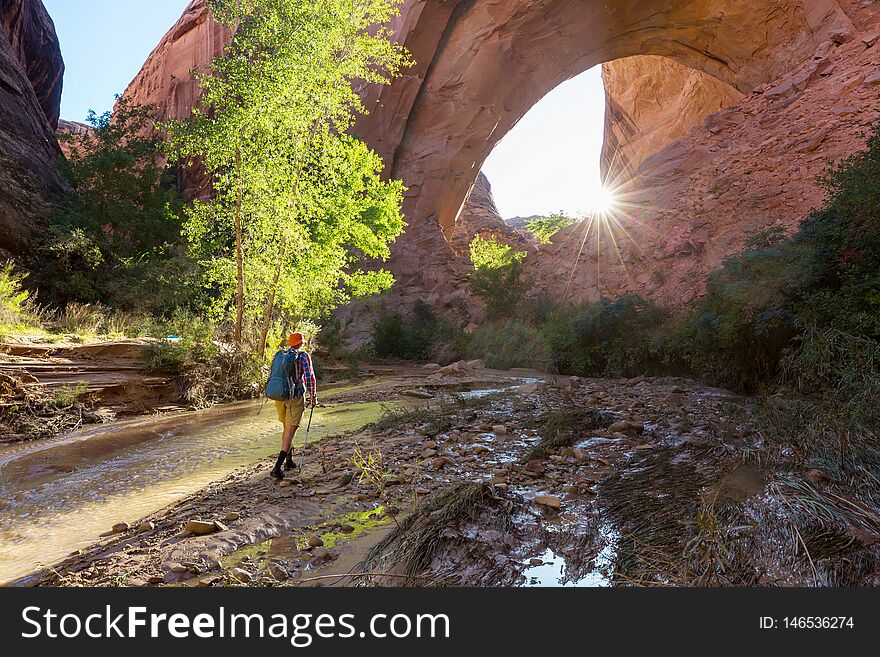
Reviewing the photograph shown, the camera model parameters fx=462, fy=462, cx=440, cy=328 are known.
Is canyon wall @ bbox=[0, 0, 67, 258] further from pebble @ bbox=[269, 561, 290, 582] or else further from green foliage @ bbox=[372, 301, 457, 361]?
pebble @ bbox=[269, 561, 290, 582]

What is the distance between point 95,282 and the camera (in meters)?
15.4

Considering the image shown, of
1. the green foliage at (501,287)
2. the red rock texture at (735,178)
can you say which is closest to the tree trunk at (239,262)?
the red rock texture at (735,178)

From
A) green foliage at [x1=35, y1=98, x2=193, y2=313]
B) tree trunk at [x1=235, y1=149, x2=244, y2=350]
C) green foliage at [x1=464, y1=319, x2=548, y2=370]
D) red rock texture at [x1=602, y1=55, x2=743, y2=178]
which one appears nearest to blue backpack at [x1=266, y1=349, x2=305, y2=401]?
tree trunk at [x1=235, y1=149, x2=244, y2=350]

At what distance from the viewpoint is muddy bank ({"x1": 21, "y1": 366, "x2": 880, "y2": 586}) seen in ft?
7.73

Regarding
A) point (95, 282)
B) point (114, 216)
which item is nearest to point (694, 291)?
point (95, 282)

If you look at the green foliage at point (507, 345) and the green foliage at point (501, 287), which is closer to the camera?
the green foliage at point (507, 345)

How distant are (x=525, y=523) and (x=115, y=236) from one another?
20.7 meters

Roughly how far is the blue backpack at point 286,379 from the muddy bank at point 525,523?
87cm

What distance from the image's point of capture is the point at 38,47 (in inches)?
1136

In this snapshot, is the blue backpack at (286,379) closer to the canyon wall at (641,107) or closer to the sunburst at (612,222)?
the canyon wall at (641,107)

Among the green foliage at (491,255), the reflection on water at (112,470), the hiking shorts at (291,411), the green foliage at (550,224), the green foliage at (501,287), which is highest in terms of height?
the green foliage at (550,224)

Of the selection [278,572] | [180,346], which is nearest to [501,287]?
[180,346]

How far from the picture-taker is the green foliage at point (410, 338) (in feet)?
79.3

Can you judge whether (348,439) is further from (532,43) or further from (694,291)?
(532,43)
